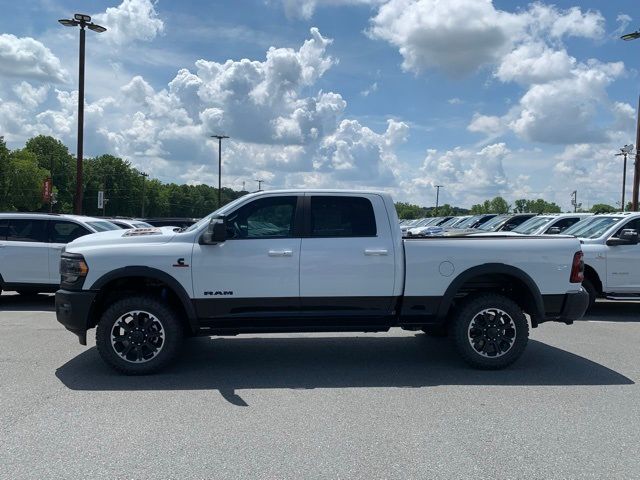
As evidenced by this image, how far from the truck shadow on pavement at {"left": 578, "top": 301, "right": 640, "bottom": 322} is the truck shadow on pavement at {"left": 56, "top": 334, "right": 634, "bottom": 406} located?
3117 millimetres

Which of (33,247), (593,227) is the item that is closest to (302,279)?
(33,247)

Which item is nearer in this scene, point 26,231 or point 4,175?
point 26,231

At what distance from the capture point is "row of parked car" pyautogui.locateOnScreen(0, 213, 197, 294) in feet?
34.2

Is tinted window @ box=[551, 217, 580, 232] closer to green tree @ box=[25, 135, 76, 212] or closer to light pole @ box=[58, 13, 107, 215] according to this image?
light pole @ box=[58, 13, 107, 215]

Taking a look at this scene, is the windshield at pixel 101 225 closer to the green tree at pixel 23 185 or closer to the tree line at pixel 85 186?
the tree line at pixel 85 186

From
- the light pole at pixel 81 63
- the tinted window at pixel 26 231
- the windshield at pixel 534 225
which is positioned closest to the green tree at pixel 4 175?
the light pole at pixel 81 63

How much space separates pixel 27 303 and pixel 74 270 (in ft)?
20.3

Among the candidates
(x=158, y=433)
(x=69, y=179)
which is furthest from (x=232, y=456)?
(x=69, y=179)

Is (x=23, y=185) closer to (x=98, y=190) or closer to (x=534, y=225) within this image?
(x=98, y=190)

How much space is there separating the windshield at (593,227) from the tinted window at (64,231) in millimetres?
9282

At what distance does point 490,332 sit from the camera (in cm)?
644

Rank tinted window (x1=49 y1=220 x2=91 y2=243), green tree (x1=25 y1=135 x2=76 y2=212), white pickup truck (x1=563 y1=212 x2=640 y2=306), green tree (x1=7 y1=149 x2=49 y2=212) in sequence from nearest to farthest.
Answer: white pickup truck (x1=563 y1=212 x2=640 y2=306) < tinted window (x1=49 y1=220 x2=91 y2=243) < green tree (x1=7 y1=149 x2=49 y2=212) < green tree (x1=25 y1=135 x2=76 y2=212)

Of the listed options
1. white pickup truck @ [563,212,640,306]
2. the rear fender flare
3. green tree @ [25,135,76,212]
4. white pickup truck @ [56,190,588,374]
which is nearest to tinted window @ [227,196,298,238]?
white pickup truck @ [56,190,588,374]

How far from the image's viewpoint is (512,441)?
4.41 metres
